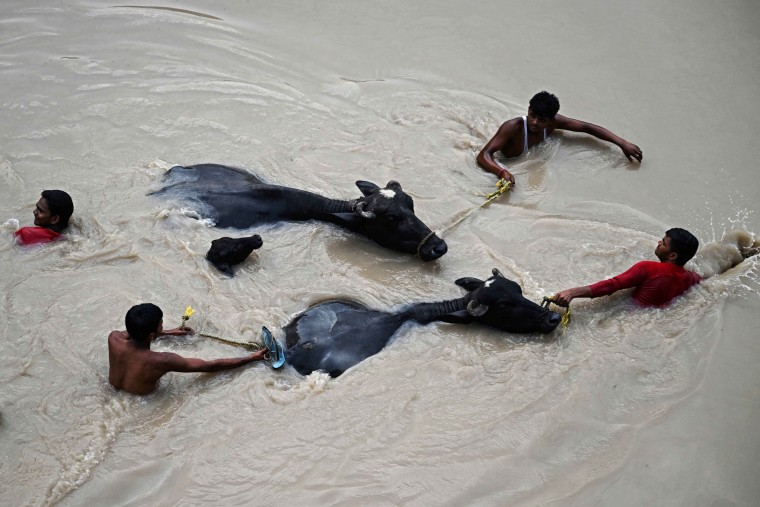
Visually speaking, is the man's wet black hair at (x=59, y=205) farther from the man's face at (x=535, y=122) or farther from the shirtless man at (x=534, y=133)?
the man's face at (x=535, y=122)

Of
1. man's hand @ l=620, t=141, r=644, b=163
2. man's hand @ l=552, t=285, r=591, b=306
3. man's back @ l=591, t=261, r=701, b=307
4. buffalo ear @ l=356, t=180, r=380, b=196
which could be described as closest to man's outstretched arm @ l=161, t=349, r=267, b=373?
buffalo ear @ l=356, t=180, r=380, b=196

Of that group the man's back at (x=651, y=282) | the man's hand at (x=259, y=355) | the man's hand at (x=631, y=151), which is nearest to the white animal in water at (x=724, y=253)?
the man's back at (x=651, y=282)

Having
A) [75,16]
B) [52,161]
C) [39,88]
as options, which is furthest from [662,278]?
[75,16]

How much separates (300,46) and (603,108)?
3431 mm

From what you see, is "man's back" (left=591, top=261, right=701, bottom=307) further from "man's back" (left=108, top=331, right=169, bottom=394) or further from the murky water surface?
"man's back" (left=108, top=331, right=169, bottom=394)

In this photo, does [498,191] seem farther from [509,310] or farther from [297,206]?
[297,206]

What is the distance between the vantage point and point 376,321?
5500 mm

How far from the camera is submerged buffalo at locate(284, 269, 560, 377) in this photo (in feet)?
17.2

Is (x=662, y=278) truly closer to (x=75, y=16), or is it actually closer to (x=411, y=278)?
(x=411, y=278)

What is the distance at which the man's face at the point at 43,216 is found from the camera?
5.93m

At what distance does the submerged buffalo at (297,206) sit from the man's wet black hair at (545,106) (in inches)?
61.9

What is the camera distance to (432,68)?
8141 mm

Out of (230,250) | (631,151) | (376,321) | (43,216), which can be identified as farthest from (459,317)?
(43,216)

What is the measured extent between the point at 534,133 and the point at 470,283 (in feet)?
6.98
